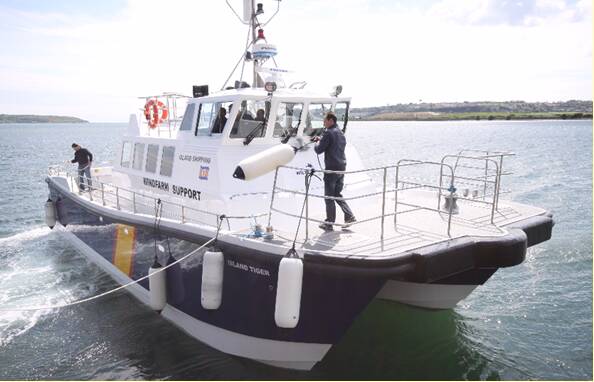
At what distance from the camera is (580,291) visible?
27.4 ft

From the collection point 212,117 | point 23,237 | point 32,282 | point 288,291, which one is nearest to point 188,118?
point 212,117

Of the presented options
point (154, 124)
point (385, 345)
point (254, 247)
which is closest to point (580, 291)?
point (385, 345)

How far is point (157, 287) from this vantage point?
6.39 m

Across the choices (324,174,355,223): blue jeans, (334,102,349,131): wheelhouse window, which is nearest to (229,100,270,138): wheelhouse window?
(334,102,349,131): wheelhouse window

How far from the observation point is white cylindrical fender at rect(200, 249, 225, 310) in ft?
17.8

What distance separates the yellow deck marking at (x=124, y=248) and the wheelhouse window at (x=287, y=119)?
2.54 m

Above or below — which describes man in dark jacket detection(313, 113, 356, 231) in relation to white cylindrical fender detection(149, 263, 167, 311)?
above

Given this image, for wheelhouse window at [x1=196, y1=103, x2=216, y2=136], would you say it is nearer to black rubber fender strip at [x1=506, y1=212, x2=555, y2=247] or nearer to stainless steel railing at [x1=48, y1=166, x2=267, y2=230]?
stainless steel railing at [x1=48, y1=166, x2=267, y2=230]

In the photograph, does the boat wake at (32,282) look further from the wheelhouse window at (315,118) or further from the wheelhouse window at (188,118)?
the wheelhouse window at (315,118)

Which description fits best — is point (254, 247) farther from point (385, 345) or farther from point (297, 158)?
point (385, 345)

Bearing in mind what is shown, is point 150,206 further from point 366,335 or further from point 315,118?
point 366,335

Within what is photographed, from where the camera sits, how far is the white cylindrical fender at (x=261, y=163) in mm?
5023

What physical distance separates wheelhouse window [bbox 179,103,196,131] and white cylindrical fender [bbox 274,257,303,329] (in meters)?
3.44

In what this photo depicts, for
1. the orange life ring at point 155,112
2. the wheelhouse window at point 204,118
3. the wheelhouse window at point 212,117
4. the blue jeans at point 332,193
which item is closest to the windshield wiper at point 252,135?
the wheelhouse window at point 212,117
